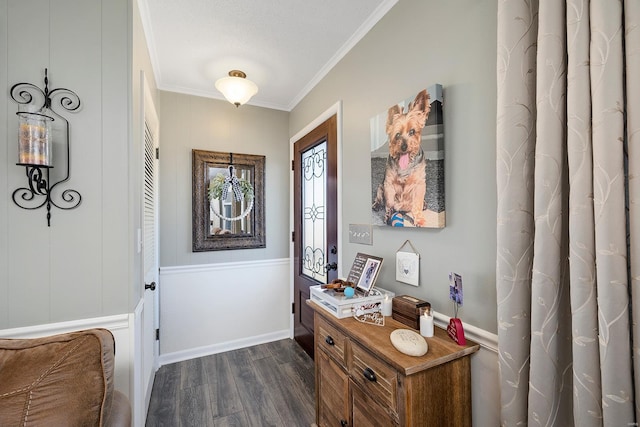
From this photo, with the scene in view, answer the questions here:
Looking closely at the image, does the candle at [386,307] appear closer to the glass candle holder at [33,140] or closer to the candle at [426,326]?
the candle at [426,326]

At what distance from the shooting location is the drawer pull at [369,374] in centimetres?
117

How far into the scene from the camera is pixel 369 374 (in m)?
1.19

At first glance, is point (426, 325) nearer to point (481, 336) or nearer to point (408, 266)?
point (481, 336)

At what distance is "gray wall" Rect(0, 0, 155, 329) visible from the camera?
4.17 ft

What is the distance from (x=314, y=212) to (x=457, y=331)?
172 centimetres

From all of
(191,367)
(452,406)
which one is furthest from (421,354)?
(191,367)

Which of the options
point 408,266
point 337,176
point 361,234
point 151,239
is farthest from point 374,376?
point 151,239

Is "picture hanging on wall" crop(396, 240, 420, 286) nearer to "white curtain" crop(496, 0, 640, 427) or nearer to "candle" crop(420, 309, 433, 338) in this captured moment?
"candle" crop(420, 309, 433, 338)

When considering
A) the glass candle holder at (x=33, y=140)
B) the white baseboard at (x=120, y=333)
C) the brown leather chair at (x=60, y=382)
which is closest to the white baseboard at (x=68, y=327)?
the white baseboard at (x=120, y=333)

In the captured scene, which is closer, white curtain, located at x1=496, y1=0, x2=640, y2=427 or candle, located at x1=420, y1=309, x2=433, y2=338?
white curtain, located at x1=496, y1=0, x2=640, y2=427

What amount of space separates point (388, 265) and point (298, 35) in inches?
67.0

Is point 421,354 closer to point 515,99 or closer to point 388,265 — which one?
point 388,265

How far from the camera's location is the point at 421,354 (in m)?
1.04

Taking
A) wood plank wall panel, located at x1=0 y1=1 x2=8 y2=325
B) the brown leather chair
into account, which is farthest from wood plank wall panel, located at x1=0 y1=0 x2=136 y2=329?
the brown leather chair
